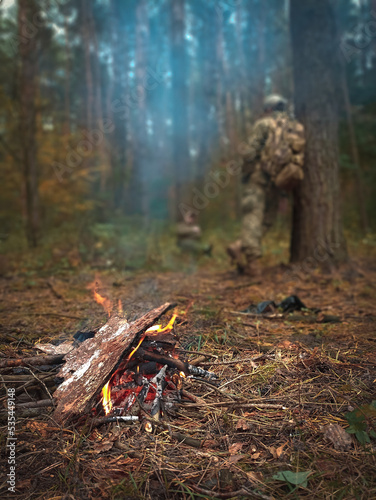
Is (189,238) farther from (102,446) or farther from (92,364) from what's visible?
(102,446)

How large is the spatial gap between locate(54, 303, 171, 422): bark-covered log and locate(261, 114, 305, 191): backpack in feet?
13.2

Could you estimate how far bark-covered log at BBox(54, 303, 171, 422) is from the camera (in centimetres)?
185

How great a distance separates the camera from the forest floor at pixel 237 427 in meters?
1.43

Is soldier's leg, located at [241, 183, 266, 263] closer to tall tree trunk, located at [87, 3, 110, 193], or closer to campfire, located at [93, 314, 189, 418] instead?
campfire, located at [93, 314, 189, 418]

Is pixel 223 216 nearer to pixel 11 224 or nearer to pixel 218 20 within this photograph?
pixel 11 224

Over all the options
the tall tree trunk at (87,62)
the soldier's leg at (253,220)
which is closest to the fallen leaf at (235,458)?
the soldier's leg at (253,220)

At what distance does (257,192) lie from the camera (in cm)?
609

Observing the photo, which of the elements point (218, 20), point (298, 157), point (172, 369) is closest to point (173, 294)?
point (172, 369)

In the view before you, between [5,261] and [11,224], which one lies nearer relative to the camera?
[5,261]

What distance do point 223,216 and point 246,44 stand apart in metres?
10.5

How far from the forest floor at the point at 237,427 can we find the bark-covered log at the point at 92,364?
10 centimetres

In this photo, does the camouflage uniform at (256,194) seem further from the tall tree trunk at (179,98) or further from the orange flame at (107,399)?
the tall tree trunk at (179,98)

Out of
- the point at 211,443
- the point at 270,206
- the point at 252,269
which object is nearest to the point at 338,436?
the point at 211,443

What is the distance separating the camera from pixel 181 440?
1.71 metres
